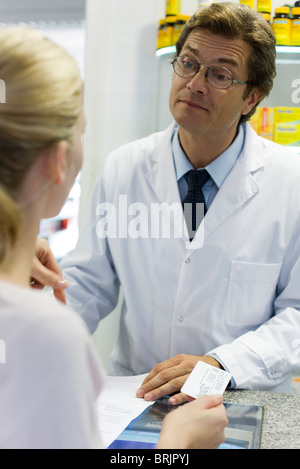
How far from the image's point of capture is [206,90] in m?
1.78

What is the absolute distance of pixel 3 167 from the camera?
2.45 feet

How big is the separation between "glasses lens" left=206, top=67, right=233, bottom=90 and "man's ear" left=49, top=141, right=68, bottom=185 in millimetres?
1112

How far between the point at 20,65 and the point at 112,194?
1229 millimetres

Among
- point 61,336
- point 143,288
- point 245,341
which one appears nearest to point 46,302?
point 61,336

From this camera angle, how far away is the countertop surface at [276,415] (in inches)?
42.9

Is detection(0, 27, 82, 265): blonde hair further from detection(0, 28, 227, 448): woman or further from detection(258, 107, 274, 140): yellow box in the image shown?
detection(258, 107, 274, 140): yellow box

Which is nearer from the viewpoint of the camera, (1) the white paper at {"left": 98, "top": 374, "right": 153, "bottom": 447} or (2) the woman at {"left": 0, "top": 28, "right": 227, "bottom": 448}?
(2) the woman at {"left": 0, "top": 28, "right": 227, "bottom": 448}

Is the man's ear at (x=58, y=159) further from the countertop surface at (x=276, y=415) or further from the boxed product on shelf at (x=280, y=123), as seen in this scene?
the boxed product on shelf at (x=280, y=123)

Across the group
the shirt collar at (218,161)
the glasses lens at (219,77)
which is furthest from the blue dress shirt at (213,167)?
the glasses lens at (219,77)

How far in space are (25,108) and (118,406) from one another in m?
0.76

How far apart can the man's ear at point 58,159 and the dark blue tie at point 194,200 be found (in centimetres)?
105

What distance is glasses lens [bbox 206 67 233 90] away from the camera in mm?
1793

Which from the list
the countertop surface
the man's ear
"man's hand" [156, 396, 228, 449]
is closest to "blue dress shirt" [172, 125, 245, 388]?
the countertop surface

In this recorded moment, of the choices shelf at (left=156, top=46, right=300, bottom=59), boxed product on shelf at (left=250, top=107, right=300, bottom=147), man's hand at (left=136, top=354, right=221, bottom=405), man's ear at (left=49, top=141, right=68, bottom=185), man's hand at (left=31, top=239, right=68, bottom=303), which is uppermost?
shelf at (left=156, top=46, right=300, bottom=59)
